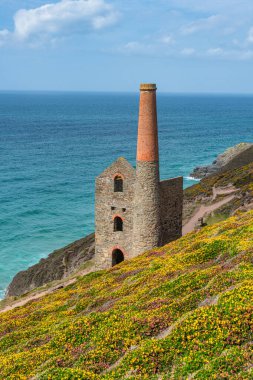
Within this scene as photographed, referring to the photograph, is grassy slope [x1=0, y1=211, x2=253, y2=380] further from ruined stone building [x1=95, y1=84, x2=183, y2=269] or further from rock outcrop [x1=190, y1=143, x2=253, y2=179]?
rock outcrop [x1=190, y1=143, x2=253, y2=179]

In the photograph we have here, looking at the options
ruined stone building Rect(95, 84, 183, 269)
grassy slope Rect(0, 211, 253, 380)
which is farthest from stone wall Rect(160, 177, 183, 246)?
grassy slope Rect(0, 211, 253, 380)

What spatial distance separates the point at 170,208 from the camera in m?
33.5

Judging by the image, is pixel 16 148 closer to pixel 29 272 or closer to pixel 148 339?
pixel 29 272

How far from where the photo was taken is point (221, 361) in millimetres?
11625

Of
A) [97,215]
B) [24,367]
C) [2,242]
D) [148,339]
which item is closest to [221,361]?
[148,339]

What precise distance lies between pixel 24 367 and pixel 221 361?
284 inches

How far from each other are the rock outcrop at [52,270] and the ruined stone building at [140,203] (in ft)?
32.7

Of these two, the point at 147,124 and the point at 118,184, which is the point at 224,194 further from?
the point at 147,124

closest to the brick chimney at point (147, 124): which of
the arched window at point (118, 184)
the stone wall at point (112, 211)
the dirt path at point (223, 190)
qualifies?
the stone wall at point (112, 211)

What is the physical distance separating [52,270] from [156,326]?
33.0 meters

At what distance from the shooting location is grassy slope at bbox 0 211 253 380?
12461 mm

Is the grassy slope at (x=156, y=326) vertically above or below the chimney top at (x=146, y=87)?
below

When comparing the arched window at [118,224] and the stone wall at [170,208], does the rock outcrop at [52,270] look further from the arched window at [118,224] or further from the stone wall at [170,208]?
the stone wall at [170,208]

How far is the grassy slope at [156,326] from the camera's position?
40.9 feet
